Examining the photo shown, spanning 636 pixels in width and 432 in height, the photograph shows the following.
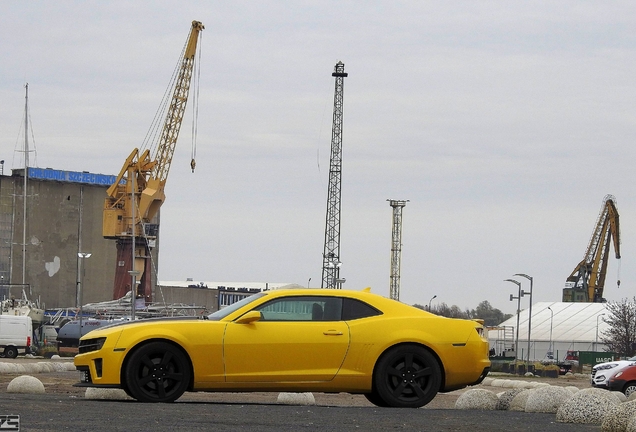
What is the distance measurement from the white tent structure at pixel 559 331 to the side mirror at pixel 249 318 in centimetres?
8981

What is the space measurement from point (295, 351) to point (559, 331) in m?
104

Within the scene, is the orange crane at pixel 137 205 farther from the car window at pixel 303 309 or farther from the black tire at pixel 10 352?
the car window at pixel 303 309

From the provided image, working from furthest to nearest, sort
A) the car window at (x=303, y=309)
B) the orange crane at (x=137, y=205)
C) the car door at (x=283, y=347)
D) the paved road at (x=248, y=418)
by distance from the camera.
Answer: the orange crane at (x=137, y=205) → the car window at (x=303, y=309) → the car door at (x=283, y=347) → the paved road at (x=248, y=418)

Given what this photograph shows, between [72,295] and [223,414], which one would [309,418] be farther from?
[72,295]

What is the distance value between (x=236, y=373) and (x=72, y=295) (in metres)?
104

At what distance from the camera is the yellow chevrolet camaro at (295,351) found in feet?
41.7

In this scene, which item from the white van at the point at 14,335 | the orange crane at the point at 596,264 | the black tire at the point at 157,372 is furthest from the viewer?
the orange crane at the point at 596,264

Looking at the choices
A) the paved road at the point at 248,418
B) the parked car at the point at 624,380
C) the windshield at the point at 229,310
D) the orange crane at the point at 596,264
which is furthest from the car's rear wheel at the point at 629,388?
the orange crane at the point at 596,264

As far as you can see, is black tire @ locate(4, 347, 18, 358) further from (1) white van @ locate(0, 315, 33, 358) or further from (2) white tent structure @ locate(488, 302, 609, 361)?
(2) white tent structure @ locate(488, 302, 609, 361)

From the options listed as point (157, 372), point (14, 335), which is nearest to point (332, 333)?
point (157, 372)

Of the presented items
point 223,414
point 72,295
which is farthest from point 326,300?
point 72,295

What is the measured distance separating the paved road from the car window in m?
Result: 1.12

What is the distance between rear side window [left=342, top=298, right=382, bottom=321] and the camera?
13.2 m

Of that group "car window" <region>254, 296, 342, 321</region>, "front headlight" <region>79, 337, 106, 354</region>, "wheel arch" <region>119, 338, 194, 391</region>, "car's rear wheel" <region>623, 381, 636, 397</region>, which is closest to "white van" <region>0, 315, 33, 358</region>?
"car's rear wheel" <region>623, 381, 636, 397</region>
